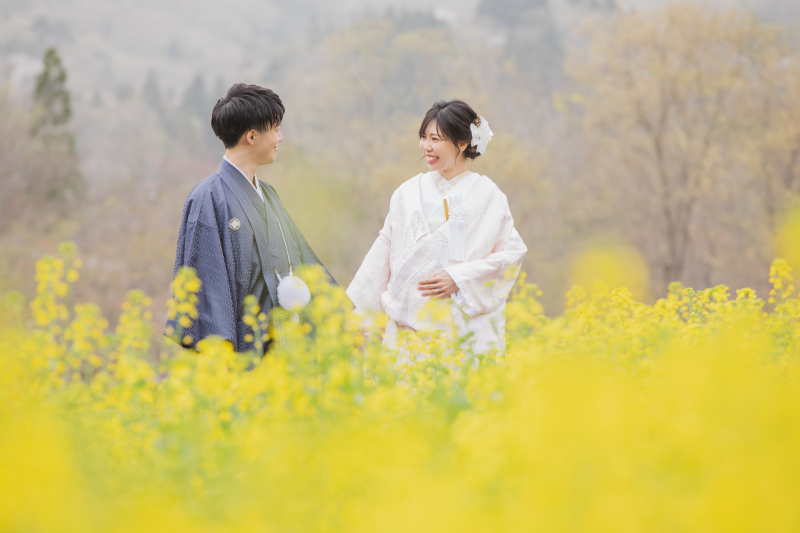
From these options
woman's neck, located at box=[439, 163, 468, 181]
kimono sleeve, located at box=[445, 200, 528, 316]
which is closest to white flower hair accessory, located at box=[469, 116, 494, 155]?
woman's neck, located at box=[439, 163, 468, 181]

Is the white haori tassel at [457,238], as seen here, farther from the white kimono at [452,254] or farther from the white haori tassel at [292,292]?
the white haori tassel at [292,292]

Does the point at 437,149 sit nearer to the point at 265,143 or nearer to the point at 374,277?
the point at 374,277

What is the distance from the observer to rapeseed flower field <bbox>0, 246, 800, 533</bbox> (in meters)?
1.18

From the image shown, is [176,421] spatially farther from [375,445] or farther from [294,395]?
[375,445]

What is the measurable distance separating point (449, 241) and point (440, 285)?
214mm

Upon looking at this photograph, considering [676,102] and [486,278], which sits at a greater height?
[676,102]

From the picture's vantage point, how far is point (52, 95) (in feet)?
64.1

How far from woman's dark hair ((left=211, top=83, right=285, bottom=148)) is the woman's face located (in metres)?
0.68

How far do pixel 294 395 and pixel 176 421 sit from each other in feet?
0.98

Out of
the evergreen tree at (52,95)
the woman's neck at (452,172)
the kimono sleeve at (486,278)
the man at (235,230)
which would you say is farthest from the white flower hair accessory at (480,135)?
the evergreen tree at (52,95)

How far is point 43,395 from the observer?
180cm

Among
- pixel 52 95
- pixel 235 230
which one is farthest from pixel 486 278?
pixel 52 95

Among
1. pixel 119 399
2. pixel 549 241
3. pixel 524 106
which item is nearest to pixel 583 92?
pixel 524 106

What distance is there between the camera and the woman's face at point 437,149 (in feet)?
9.98
